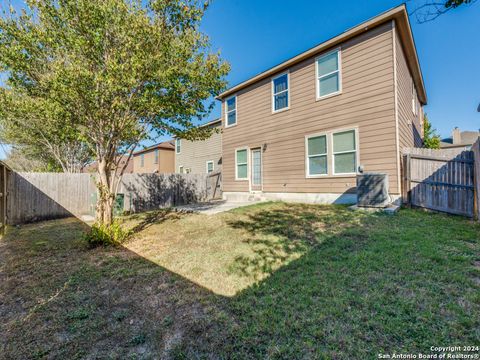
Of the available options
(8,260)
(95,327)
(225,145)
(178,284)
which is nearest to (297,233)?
(178,284)

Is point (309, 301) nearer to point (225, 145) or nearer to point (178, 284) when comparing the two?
point (178, 284)

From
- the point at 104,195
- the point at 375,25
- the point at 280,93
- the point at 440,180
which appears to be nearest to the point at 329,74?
the point at 375,25

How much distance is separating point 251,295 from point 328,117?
23.9ft

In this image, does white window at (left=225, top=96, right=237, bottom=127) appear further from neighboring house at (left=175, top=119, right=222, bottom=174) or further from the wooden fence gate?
the wooden fence gate

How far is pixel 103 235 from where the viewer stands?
456 centimetres

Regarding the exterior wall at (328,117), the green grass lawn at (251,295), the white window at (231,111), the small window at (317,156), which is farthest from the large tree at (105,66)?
the white window at (231,111)

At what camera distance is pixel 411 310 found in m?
2.09

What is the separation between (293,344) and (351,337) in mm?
489

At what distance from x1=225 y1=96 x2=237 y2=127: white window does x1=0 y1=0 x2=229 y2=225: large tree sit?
6.22 m

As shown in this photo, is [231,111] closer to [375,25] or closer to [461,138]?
[375,25]

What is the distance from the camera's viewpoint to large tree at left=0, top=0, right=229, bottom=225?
4.04 metres

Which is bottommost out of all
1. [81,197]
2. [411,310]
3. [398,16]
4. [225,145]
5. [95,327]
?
[95,327]

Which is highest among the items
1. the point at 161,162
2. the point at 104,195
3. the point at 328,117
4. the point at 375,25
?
the point at 375,25

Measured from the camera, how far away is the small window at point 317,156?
8180 mm
